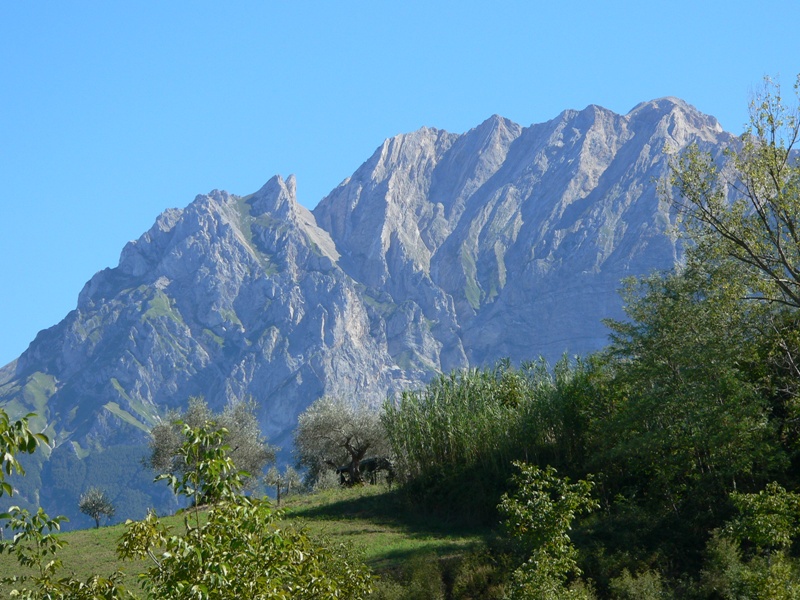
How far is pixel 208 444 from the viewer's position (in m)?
12.0

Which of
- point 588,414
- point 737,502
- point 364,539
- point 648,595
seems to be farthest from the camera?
point 588,414

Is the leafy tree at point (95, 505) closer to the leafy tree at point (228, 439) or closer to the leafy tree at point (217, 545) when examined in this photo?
the leafy tree at point (228, 439)

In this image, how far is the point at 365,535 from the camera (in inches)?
1421

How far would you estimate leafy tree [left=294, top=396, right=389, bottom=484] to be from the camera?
6347 centimetres

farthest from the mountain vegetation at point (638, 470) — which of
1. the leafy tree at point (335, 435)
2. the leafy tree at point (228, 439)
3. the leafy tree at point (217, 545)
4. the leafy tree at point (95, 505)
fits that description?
the leafy tree at point (95, 505)

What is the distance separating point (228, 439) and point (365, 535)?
2903 cm

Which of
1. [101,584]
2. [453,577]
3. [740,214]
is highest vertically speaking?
[740,214]

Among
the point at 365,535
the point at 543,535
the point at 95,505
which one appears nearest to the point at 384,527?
the point at 365,535

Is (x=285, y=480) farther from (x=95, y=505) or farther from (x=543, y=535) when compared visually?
(x=543, y=535)

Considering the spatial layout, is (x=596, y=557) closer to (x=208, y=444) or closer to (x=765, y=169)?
(x=765, y=169)

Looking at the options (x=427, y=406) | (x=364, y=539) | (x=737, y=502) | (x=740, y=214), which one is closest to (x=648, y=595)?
(x=737, y=502)

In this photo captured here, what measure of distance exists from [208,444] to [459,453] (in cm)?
3148

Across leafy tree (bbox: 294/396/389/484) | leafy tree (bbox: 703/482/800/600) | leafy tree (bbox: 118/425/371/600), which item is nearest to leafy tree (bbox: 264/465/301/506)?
leafy tree (bbox: 294/396/389/484)

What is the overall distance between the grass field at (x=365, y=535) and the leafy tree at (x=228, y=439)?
12452 mm
